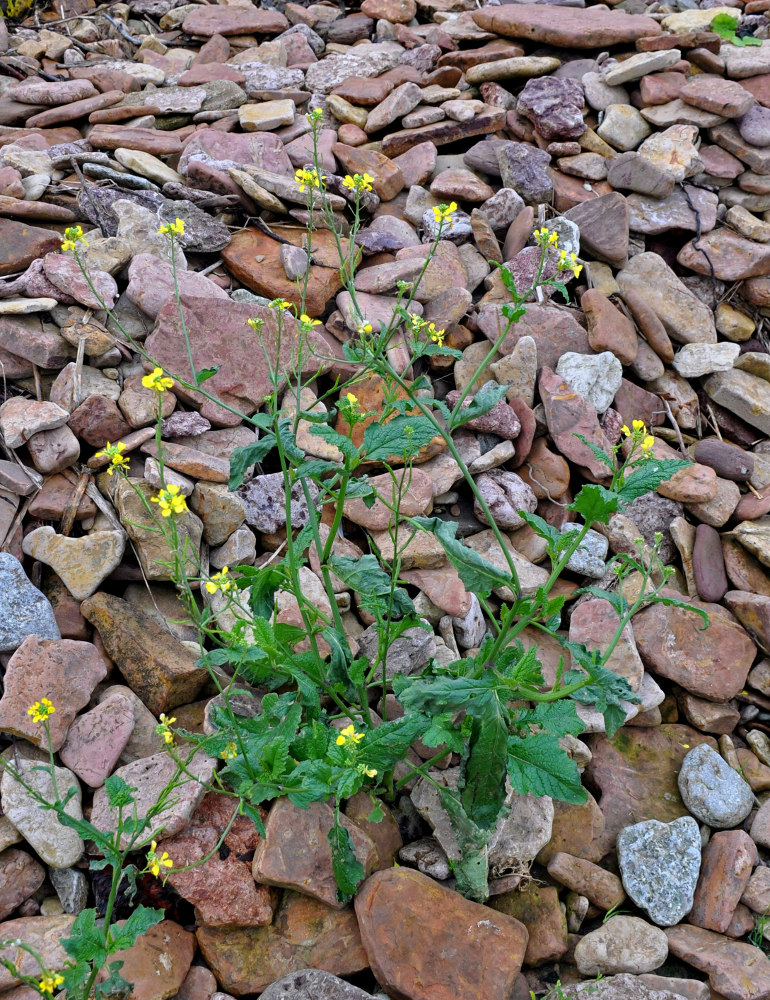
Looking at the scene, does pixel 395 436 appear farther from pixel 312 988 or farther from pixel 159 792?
pixel 312 988

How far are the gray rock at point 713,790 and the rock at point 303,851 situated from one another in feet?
4.60

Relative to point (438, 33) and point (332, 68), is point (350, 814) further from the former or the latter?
point (438, 33)

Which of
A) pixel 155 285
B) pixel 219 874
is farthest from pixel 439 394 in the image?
pixel 219 874

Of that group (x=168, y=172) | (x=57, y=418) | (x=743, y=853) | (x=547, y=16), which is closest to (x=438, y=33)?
(x=547, y=16)

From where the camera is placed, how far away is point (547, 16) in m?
5.97

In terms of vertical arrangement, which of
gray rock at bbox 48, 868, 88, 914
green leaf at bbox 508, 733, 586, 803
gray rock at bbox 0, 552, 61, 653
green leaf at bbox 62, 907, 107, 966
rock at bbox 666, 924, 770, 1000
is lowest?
rock at bbox 666, 924, 770, 1000

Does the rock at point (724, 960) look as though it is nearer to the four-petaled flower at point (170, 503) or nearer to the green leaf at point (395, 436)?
the green leaf at point (395, 436)

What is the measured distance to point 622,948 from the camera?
9.54 ft

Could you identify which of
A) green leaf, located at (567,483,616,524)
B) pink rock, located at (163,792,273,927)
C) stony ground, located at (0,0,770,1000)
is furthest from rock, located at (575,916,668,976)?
green leaf, located at (567,483,616,524)

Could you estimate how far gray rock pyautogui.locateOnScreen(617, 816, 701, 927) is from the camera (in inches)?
121

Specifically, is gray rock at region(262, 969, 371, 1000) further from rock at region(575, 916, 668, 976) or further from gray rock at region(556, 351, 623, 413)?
gray rock at region(556, 351, 623, 413)

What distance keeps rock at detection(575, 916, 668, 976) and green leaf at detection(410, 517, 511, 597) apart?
4.42 feet

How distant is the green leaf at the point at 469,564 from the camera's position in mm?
2508

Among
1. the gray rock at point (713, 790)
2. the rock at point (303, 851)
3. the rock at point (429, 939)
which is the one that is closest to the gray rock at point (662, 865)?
the gray rock at point (713, 790)
